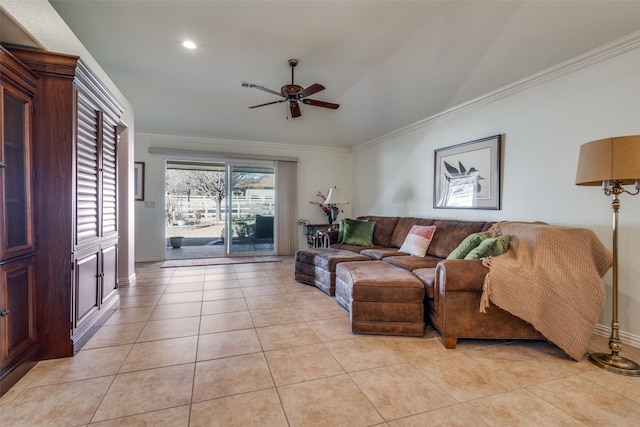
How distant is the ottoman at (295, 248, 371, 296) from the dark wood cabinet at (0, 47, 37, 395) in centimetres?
256

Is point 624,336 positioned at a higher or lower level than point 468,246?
lower

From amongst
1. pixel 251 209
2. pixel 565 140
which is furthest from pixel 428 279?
pixel 251 209

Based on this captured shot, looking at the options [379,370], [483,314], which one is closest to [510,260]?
[483,314]

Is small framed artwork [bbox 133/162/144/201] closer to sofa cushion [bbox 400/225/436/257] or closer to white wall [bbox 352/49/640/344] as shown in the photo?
sofa cushion [bbox 400/225/436/257]

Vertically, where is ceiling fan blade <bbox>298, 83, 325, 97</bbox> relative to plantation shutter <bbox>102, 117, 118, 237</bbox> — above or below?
above

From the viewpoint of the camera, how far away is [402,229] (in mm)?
4348

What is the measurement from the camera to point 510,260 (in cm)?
220

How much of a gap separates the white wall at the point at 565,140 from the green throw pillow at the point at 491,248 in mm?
879

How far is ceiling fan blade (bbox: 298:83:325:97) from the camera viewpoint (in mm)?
3101

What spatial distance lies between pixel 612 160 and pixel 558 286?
902 millimetres

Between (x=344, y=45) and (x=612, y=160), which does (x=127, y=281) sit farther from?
(x=612, y=160)

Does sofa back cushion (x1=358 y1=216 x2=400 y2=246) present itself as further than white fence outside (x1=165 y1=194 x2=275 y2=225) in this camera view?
No

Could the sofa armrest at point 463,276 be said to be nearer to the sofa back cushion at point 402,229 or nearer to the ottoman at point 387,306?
the ottoman at point 387,306

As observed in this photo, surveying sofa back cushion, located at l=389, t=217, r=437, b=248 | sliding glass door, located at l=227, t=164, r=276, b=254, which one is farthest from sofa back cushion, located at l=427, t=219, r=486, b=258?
sliding glass door, located at l=227, t=164, r=276, b=254
